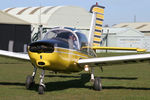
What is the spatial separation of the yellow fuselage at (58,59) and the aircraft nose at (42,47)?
101 mm

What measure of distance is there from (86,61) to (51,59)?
1.84m

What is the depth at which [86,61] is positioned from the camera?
12570 millimetres

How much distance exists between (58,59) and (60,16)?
173ft

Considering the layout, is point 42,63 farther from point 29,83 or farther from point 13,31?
point 13,31

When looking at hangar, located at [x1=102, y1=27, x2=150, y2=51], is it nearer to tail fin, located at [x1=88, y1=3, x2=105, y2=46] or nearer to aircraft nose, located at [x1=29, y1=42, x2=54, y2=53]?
tail fin, located at [x1=88, y1=3, x2=105, y2=46]

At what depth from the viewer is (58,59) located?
37.5 ft

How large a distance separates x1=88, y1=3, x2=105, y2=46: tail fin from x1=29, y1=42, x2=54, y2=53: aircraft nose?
6059 millimetres

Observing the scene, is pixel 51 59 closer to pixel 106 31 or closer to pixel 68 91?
pixel 68 91

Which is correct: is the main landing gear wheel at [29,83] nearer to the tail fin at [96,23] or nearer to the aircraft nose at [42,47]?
the aircraft nose at [42,47]

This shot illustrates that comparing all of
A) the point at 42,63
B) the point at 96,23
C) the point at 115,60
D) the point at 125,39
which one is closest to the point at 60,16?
the point at 125,39

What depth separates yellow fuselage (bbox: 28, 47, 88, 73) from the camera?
36.3 ft

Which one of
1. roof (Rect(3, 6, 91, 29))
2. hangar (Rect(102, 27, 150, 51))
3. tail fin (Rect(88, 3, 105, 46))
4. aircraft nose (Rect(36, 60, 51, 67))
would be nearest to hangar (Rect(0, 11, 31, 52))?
roof (Rect(3, 6, 91, 29))

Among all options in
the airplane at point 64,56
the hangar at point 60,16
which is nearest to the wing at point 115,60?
the airplane at point 64,56

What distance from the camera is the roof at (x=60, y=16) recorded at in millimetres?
62094
